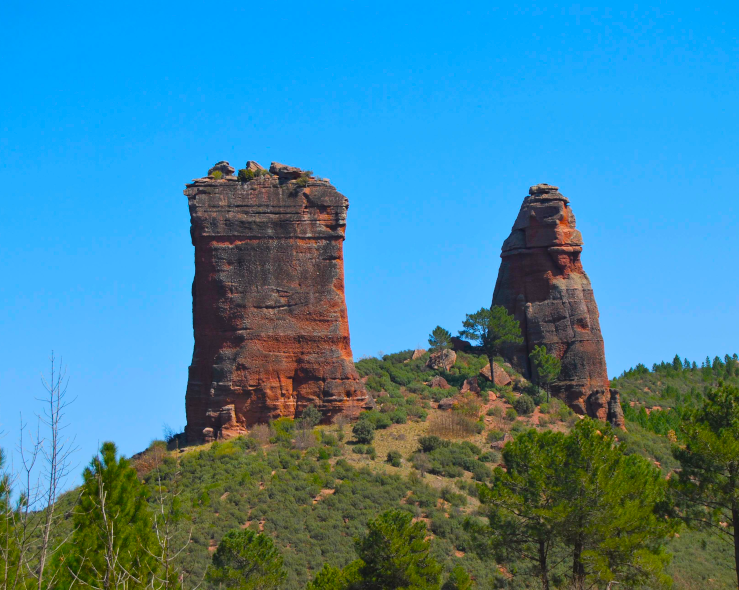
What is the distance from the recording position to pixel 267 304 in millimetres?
46250

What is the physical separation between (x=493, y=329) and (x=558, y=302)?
4.21 metres

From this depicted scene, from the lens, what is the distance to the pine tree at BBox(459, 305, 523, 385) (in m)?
55.9

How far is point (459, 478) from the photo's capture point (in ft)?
140

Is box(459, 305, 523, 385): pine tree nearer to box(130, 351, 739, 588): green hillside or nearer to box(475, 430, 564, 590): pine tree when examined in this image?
box(130, 351, 739, 588): green hillside

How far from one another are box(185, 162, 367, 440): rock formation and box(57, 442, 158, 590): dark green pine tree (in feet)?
61.1

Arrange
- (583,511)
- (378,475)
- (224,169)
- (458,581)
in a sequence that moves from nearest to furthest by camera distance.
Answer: (583,511) < (458,581) < (378,475) < (224,169)

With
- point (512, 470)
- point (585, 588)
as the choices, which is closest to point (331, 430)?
point (512, 470)

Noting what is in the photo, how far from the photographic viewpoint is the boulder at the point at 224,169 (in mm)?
47963

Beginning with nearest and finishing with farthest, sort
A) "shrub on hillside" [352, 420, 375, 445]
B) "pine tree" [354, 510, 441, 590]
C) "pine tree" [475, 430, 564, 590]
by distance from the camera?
"pine tree" [475, 430, 564, 590] < "pine tree" [354, 510, 441, 590] < "shrub on hillside" [352, 420, 375, 445]

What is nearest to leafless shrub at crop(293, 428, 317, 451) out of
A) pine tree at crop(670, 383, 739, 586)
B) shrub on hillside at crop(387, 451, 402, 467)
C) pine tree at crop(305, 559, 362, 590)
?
shrub on hillside at crop(387, 451, 402, 467)

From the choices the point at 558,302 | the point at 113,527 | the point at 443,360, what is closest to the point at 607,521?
the point at 113,527

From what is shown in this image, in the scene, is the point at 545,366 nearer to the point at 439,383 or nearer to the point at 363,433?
the point at 439,383

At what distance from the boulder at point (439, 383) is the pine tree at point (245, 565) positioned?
25.7m

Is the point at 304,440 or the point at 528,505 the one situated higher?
the point at 304,440
